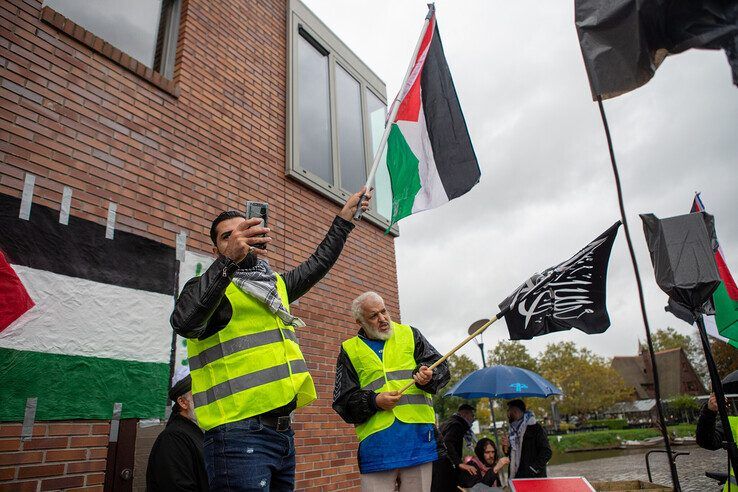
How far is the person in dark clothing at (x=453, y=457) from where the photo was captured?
5428mm

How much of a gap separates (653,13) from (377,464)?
274 cm

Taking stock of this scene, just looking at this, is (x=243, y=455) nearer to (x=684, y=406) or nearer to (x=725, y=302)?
(x=725, y=302)

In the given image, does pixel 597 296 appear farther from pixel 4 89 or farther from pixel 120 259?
pixel 4 89

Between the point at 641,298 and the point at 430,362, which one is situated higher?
the point at 641,298

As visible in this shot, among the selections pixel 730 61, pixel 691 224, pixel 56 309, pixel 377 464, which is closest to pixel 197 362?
pixel 377 464

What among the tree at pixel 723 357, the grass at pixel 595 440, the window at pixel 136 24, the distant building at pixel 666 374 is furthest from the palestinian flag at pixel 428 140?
the distant building at pixel 666 374

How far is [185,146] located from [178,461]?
304 cm

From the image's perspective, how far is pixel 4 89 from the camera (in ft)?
11.7

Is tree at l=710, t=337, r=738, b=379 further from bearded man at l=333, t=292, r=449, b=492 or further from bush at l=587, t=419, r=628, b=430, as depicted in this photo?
bearded man at l=333, t=292, r=449, b=492

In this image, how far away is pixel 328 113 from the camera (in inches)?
287

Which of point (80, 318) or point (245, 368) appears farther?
point (80, 318)

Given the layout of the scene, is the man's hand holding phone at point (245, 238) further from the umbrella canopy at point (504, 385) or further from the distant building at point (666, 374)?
the distant building at point (666, 374)

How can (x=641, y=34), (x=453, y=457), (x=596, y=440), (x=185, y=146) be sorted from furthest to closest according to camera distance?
1. (x=596, y=440)
2. (x=453, y=457)
3. (x=185, y=146)
4. (x=641, y=34)

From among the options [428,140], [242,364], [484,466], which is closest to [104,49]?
[428,140]
